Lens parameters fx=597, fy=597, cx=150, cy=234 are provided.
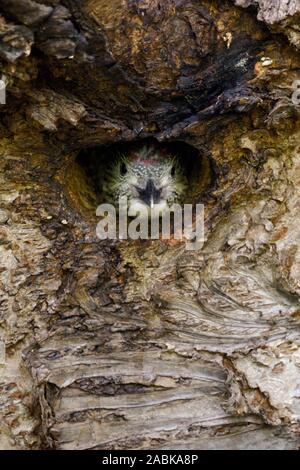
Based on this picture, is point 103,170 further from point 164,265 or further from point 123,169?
point 164,265

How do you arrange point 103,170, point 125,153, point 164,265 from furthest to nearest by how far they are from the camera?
point 103,170 < point 125,153 < point 164,265

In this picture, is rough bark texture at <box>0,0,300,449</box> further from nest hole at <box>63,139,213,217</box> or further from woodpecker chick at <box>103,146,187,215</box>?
woodpecker chick at <box>103,146,187,215</box>

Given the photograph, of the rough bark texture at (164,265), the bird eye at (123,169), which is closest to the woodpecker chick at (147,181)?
the bird eye at (123,169)

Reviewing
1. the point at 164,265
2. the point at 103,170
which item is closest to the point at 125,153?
the point at 103,170

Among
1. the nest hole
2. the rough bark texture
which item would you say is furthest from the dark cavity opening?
the rough bark texture

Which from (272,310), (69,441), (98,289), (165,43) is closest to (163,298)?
(98,289)

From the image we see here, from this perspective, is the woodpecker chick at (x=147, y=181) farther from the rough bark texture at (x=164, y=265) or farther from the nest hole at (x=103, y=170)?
the rough bark texture at (x=164, y=265)
